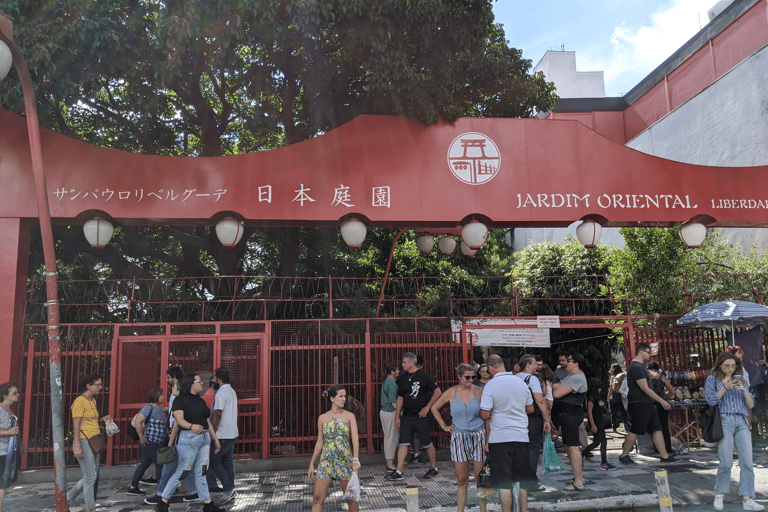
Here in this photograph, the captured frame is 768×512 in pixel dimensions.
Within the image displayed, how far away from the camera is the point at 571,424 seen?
25.6ft

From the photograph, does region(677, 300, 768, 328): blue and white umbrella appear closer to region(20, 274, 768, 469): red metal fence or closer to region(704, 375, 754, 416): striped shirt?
region(20, 274, 768, 469): red metal fence

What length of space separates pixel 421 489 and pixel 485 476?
1.87 metres

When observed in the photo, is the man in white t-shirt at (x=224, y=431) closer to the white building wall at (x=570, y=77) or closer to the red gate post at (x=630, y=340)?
the red gate post at (x=630, y=340)

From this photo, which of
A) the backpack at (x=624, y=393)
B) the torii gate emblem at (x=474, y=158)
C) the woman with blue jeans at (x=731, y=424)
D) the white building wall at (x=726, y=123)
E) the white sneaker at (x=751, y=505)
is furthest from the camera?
the white building wall at (x=726, y=123)

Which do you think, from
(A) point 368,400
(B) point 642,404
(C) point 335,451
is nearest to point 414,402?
(A) point 368,400

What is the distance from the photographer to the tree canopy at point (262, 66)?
9117 millimetres

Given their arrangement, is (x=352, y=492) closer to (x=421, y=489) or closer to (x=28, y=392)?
(x=421, y=489)

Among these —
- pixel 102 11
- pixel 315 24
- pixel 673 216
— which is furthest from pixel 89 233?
pixel 673 216

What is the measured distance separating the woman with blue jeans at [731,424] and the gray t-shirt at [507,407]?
2.49 meters

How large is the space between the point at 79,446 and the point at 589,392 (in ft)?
24.5

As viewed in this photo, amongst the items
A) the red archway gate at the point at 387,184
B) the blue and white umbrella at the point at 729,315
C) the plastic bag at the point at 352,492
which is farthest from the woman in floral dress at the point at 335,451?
the blue and white umbrella at the point at 729,315

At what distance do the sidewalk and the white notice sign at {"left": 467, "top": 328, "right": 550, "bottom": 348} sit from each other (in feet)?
7.05

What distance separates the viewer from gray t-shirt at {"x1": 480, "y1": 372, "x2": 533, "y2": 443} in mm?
6203

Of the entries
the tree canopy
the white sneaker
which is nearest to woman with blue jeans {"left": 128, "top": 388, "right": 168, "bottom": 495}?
the tree canopy
